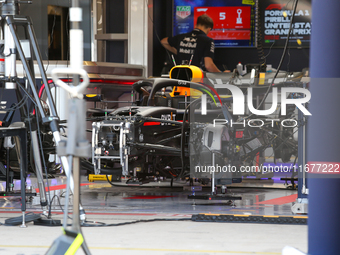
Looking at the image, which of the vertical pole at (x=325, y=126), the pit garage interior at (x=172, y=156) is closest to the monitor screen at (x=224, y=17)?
the pit garage interior at (x=172, y=156)

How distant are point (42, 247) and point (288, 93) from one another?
2.90 metres

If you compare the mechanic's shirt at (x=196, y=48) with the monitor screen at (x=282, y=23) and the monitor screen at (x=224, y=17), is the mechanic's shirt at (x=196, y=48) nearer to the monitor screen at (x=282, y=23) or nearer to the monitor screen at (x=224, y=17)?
the monitor screen at (x=224, y=17)

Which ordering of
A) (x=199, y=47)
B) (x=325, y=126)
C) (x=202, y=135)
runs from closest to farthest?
(x=325, y=126)
(x=202, y=135)
(x=199, y=47)

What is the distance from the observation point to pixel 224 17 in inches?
496

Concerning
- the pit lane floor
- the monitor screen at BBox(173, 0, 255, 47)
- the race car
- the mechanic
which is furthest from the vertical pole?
the monitor screen at BBox(173, 0, 255, 47)

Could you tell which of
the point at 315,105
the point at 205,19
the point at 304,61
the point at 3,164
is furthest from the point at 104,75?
the point at 315,105

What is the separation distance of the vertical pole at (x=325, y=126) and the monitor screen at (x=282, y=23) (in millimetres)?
10258

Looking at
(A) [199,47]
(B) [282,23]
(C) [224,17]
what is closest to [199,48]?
(A) [199,47]

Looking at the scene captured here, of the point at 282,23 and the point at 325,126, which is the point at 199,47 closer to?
the point at 282,23

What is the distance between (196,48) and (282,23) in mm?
3456

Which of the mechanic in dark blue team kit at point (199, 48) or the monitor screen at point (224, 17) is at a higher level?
the monitor screen at point (224, 17)

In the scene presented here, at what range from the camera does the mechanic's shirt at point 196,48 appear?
33.0 feet

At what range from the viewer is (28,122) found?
4.61 meters

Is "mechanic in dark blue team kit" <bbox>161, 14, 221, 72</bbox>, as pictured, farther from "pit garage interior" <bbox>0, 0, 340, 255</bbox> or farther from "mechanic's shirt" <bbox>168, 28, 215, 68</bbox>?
"pit garage interior" <bbox>0, 0, 340, 255</bbox>
